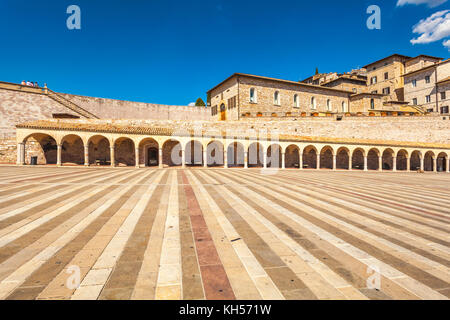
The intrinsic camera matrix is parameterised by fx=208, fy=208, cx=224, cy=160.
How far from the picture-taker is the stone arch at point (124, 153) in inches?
997

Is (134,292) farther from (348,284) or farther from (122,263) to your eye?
(348,284)

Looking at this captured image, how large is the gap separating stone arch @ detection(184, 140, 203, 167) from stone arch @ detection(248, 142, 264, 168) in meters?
6.72

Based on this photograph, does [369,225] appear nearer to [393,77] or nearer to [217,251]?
[217,251]

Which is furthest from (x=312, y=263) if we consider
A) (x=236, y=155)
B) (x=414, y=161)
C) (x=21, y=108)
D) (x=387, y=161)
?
(x=414, y=161)

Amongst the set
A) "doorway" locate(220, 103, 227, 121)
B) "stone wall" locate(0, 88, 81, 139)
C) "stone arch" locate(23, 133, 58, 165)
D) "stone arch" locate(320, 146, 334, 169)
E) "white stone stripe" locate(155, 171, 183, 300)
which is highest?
"doorway" locate(220, 103, 227, 121)

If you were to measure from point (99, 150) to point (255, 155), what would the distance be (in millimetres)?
19789

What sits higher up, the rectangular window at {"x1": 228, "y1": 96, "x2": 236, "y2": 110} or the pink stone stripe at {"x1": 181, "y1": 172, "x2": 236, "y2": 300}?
the rectangular window at {"x1": 228, "y1": 96, "x2": 236, "y2": 110}

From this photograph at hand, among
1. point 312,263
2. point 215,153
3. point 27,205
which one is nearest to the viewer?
point 312,263

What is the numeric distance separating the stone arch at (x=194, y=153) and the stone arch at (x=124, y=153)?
6.80 metres

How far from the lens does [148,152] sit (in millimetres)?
26750

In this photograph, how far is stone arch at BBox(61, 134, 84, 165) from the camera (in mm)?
24031

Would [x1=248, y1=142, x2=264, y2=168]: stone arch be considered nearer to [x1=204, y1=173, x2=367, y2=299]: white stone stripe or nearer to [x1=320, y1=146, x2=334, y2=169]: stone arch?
[x1=320, y1=146, x2=334, y2=169]: stone arch

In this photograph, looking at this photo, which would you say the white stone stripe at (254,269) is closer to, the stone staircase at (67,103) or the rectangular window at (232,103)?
the stone staircase at (67,103)

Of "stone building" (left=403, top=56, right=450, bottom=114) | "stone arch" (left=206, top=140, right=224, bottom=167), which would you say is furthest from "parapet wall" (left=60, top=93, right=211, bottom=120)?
"stone building" (left=403, top=56, right=450, bottom=114)
